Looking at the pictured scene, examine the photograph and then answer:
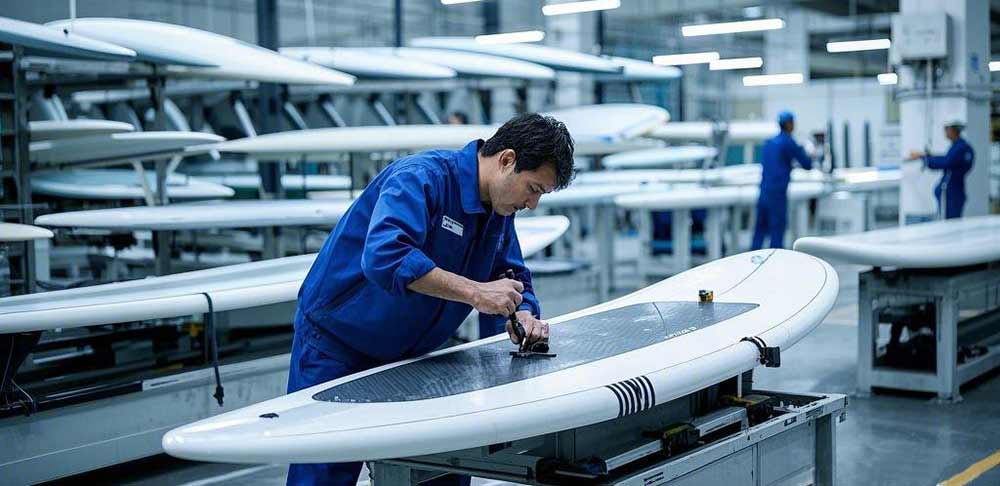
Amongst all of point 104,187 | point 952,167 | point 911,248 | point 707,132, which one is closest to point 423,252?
point 911,248

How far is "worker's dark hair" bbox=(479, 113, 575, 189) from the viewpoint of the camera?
211 cm

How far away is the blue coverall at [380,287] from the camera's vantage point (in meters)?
2.11

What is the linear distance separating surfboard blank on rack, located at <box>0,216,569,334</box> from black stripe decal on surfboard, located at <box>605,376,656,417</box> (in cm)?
202

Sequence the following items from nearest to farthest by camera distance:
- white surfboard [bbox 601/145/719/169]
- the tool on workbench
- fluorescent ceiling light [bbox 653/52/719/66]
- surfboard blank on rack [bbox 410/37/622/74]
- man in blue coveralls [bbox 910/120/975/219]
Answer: the tool on workbench, man in blue coveralls [bbox 910/120/975/219], surfboard blank on rack [bbox 410/37/622/74], white surfboard [bbox 601/145/719/169], fluorescent ceiling light [bbox 653/52/719/66]

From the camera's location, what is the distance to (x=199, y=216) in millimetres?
4875

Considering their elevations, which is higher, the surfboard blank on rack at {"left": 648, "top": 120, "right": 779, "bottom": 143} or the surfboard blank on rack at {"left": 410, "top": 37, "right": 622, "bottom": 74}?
the surfboard blank on rack at {"left": 410, "top": 37, "right": 622, "bottom": 74}

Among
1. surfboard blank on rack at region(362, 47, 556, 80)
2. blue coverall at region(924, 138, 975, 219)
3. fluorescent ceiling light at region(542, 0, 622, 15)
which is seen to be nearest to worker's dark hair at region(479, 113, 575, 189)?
surfboard blank on rack at region(362, 47, 556, 80)

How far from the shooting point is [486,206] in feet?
7.39

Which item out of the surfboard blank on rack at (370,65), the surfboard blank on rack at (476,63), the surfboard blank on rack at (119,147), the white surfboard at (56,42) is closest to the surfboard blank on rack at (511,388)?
the white surfboard at (56,42)

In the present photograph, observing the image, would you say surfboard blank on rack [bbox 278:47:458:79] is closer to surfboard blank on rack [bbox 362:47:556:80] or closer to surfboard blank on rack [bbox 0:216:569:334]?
surfboard blank on rack [bbox 362:47:556:80]

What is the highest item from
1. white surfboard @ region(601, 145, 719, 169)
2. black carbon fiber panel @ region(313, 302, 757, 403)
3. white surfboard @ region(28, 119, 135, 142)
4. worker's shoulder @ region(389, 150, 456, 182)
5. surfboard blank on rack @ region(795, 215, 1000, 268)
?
white surfboard @ region(28, 119, 135, 142)

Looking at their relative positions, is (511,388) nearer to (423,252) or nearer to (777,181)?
(423,252)

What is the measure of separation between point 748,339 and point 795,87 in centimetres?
1786

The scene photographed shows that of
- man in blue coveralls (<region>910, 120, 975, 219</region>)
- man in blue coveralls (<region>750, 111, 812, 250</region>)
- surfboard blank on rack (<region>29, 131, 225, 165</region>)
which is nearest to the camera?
surfboard blank on rack (<region>29, 131, 225, 165</region>)
